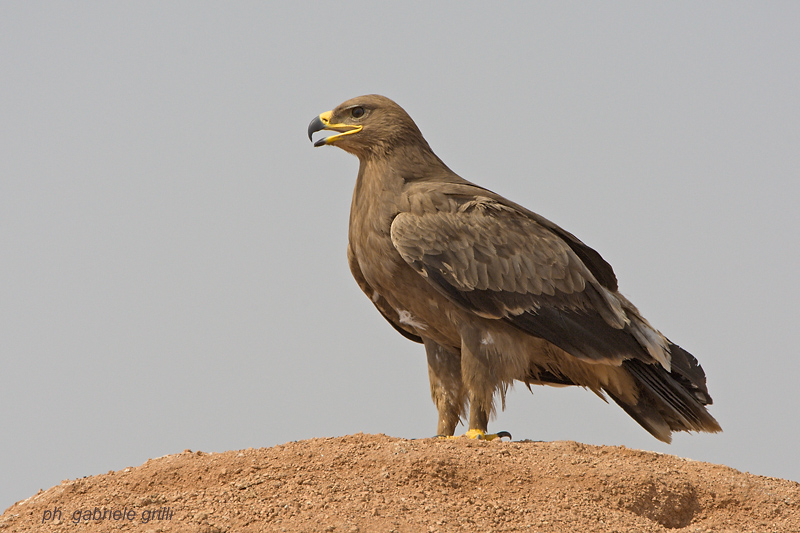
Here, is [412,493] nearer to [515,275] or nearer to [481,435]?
[481,435]

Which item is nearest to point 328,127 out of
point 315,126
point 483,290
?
point 315,126

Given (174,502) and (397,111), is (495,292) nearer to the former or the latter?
(397,111)

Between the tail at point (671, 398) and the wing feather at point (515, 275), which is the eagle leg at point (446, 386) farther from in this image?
the tail at point (671, 398)

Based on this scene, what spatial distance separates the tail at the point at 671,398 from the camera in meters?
8.21

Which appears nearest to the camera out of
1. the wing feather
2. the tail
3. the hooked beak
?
the wing feather

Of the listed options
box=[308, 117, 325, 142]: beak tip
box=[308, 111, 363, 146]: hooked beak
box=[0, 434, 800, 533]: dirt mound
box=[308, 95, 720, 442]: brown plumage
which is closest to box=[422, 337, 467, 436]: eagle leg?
box=[308, 95, 720, 442]: brown plumage

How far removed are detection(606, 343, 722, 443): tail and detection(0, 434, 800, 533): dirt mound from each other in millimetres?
996

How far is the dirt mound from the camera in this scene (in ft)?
18.6

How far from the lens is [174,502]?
5.93m

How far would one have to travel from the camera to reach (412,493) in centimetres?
604

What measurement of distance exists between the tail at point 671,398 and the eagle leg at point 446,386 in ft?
5.36

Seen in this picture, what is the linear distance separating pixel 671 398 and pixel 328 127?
4482 millimetres

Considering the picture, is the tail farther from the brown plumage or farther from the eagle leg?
the eagle leg

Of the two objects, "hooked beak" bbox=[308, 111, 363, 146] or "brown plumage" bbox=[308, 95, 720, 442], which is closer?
"brown plumage" bbox=[308, 95, 720, 442]
